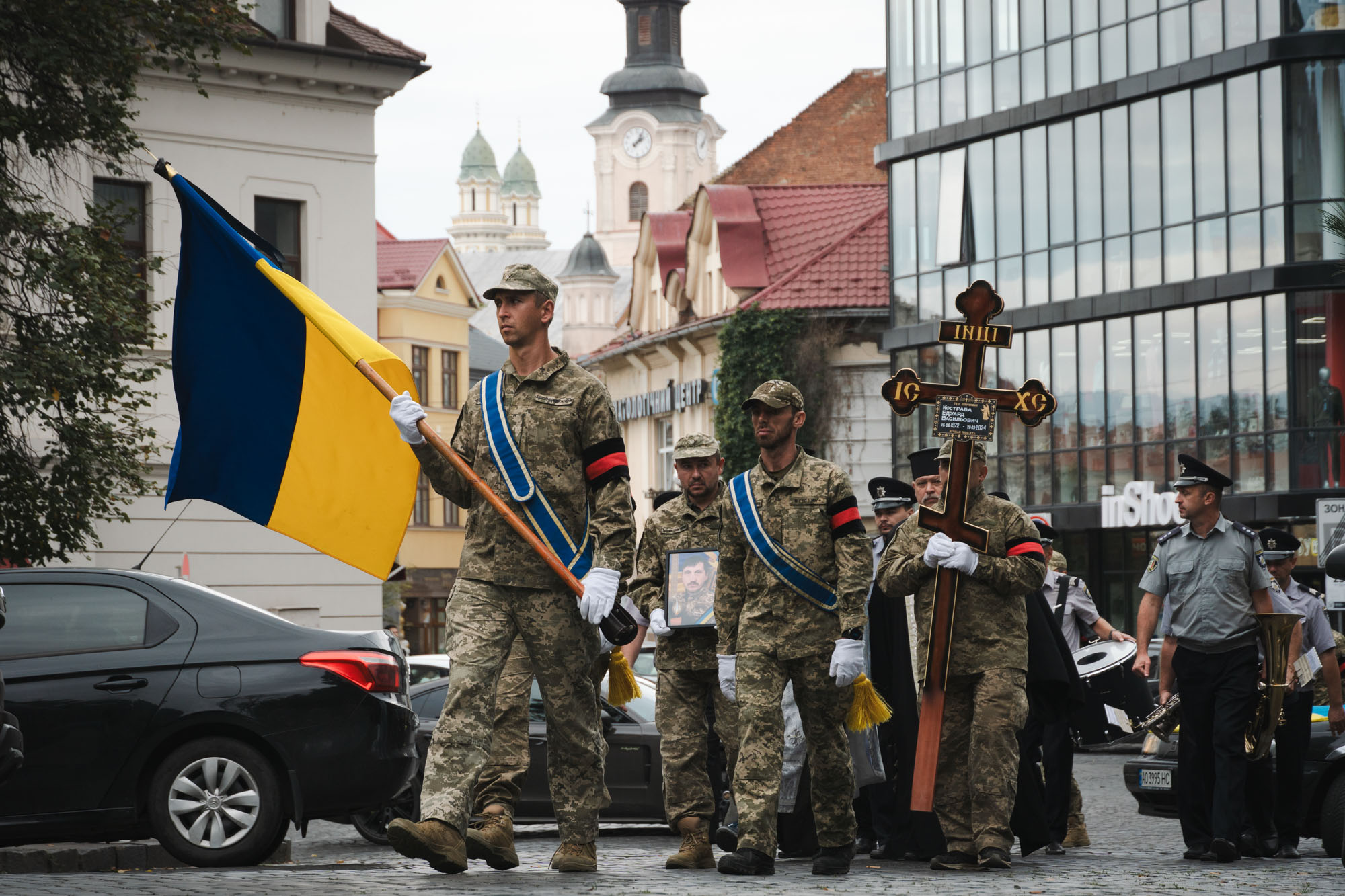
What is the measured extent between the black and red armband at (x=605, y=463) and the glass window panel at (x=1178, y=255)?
28367 millimetres

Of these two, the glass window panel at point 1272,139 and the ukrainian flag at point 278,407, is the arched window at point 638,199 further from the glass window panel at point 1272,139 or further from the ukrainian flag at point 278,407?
the ukrainian flag at point 278,407

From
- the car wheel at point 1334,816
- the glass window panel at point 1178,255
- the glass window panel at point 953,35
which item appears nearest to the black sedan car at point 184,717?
the car wheel at point 1334,816

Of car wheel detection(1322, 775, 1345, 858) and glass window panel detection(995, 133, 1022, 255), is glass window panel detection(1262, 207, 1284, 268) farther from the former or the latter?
car wheel detection(1322, 775, 1345, 858)

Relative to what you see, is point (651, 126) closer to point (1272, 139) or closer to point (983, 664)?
point (1272, 139)

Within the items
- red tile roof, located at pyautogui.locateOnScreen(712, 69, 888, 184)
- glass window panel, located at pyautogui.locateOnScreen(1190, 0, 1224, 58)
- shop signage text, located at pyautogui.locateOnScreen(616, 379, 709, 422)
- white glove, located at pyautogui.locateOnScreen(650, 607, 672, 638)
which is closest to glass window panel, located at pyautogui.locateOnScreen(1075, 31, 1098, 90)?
glass window panel, located at pyautogui.locateOnScreen(1190, 0, 1224, 58)

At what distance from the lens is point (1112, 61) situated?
3762 cm

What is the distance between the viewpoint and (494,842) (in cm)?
870

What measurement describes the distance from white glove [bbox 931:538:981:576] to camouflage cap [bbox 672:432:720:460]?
73.1 inches

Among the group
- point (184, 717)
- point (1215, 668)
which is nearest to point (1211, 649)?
point (1215, 668)

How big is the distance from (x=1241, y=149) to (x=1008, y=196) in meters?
6.28

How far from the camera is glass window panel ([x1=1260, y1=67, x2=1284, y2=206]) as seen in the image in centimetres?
3394

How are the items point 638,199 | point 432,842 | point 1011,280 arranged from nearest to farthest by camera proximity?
point 432,842
point 1011,280
point 638,199

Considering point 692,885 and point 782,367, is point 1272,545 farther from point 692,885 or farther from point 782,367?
point 782,367

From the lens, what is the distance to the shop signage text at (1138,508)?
36.4 meters
